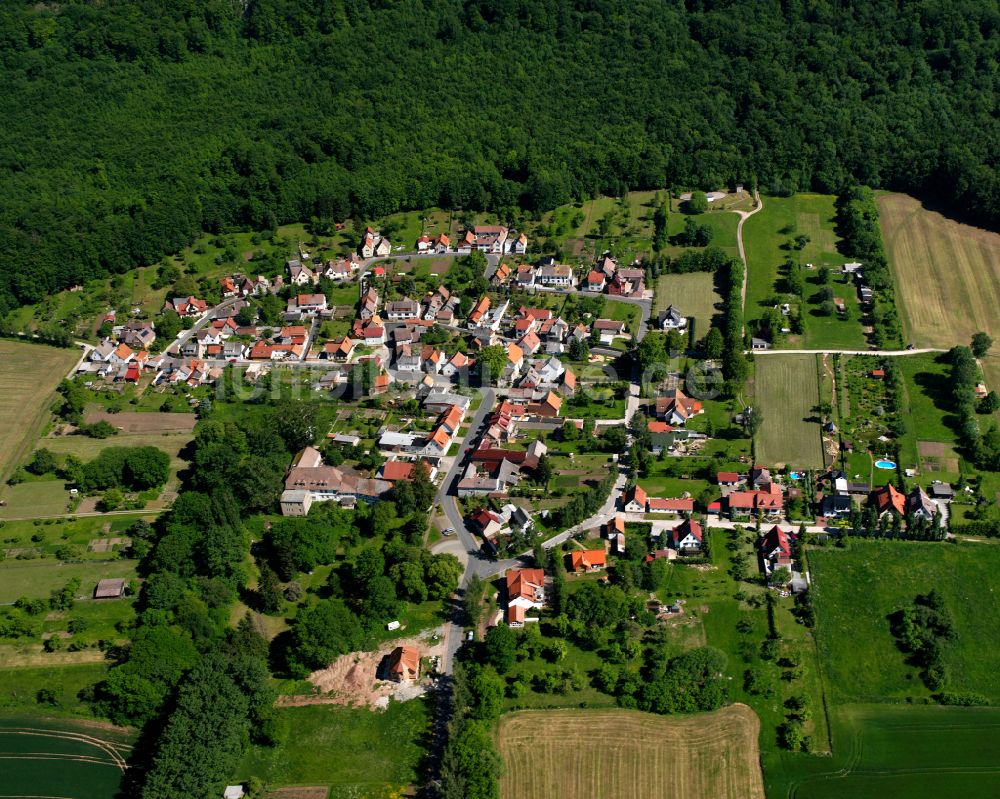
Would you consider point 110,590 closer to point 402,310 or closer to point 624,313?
point 402,310

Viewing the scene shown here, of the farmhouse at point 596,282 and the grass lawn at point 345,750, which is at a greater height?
the farmhouse at point 596,282

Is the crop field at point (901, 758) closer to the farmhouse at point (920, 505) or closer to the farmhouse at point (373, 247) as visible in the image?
the farmhouse at point (920, 505)

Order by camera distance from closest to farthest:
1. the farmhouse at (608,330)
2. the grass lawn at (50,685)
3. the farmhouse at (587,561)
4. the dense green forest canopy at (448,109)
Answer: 1. the grass lawn at (50,685)
2. the farmhouse at (587,561)
3. the farmhouse at (608,330)
4. the dense green forest canopy at (448,109)

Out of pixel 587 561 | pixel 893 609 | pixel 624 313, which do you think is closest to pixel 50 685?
pixel 587 561

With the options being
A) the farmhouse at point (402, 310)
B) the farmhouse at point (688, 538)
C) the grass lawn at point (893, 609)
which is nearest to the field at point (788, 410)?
the grass lawn at point (893, 609)

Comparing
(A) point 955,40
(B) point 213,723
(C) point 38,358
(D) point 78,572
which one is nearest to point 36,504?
(D) point 78,572

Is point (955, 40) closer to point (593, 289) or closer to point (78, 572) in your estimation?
point (593, 289)
